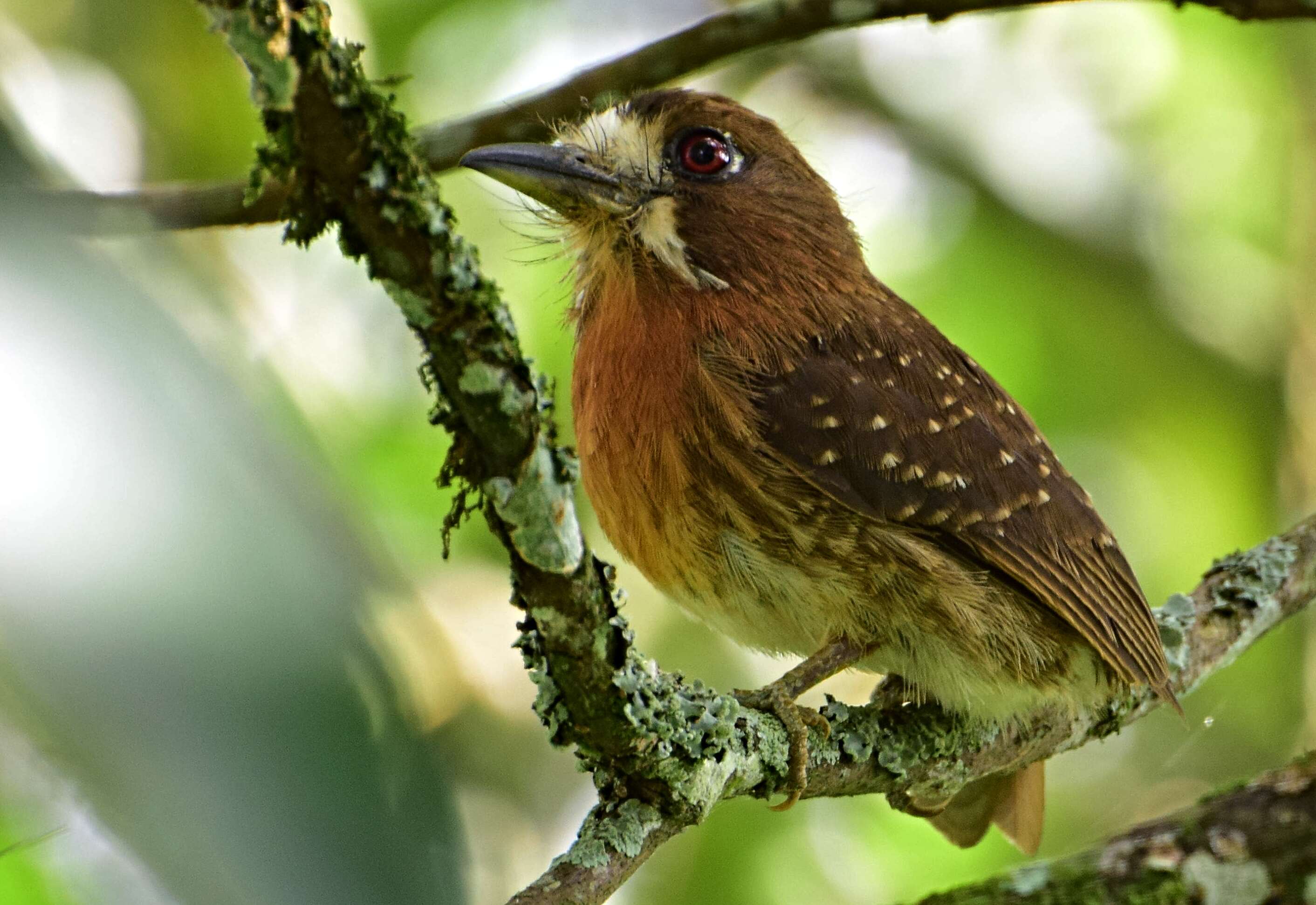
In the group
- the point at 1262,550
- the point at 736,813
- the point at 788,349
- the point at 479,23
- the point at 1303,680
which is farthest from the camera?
the point at 479,23

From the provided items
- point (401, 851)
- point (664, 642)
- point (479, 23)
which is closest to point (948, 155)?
point (479, 23)

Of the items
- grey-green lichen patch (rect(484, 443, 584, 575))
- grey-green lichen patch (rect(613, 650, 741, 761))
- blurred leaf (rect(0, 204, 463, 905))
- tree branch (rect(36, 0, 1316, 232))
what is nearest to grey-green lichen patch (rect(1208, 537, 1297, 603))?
tree branch (rect(36, 0, 1316, 232))

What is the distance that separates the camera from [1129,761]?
4.63m

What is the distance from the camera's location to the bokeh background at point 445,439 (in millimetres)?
859

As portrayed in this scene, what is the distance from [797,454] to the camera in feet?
8.24

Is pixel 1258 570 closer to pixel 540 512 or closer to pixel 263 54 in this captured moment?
pixel 540 512

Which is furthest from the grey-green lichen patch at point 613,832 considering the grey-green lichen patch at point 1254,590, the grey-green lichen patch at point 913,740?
the grey-green lichen patch at point 1254,590

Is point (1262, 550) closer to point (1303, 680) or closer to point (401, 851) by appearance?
point (1303, 680)

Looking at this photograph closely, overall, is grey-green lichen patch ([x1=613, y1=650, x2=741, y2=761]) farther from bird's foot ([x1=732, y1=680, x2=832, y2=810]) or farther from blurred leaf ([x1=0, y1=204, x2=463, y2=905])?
blurred leaf ([x1=0, y1=204, x2=463, y2=905])

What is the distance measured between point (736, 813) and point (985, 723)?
1.57 metres

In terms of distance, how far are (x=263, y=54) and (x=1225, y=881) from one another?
1.50 m

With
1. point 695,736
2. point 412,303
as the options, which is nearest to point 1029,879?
point 695,736

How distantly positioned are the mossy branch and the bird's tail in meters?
0.61

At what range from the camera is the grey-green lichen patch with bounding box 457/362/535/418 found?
4.40 ft
